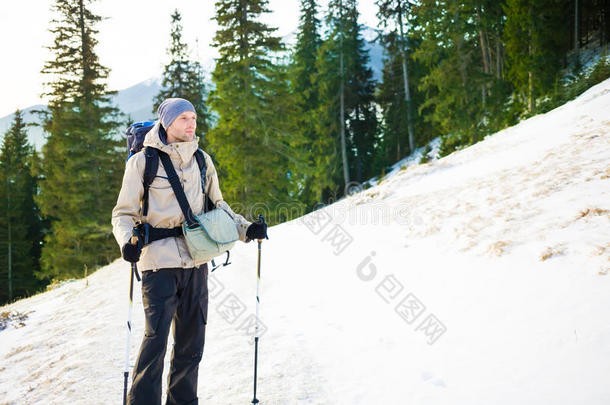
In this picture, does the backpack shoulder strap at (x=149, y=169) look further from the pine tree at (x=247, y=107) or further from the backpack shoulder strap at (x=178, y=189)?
the pine tree at (x=247, y=107)

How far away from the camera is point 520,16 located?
1595cm

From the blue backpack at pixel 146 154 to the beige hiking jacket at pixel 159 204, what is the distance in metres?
0.03

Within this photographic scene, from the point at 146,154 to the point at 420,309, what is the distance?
3558 mm

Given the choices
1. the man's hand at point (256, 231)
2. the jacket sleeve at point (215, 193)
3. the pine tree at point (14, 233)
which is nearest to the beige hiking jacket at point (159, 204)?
the jacket sleeve at point (215, 193)

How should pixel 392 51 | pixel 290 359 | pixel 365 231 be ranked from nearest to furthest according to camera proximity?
1. pixel 290 359
2. pixel 365 231
3. pixel 392 51

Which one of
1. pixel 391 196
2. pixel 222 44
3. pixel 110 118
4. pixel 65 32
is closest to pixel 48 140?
pixel 110 118

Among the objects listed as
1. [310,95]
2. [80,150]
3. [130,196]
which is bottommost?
[130,196]

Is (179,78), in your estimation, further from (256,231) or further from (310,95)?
(256,231)

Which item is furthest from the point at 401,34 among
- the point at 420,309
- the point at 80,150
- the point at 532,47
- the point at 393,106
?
the point at 420,309

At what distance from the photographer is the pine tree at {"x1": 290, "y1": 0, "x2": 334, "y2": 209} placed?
2872 centimetres

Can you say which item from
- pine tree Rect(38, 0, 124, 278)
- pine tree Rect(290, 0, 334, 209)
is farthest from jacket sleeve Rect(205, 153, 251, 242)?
pine tree Rect(290, 0, 334, 209)

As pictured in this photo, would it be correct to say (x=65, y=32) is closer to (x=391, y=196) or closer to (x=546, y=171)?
(x=391, y=196)

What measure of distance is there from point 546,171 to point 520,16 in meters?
12.5

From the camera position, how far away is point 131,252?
2.68m
